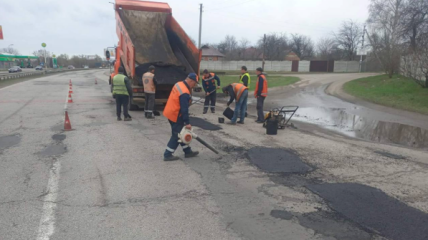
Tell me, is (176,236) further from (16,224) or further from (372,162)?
(372,162)

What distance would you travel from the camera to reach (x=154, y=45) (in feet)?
37.9

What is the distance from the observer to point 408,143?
797cm

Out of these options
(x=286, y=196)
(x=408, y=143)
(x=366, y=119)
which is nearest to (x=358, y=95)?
(x=366, y=119)

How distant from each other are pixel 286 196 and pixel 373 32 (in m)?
34.3

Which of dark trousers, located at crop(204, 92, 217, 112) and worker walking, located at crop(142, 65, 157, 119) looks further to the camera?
dark trousers, located at crop(204, 92, 217, 112)

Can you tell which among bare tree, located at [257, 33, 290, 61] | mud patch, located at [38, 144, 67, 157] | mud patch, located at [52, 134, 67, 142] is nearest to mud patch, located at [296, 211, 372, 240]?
mud patch, located at [38, 144, 67, 157]

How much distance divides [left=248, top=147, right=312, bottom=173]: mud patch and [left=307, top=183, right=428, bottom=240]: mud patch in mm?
755

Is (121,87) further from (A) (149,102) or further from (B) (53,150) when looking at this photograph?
(B) (53,150)

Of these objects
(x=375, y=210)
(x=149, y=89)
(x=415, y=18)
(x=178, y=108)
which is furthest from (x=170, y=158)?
(x=415, y=18)

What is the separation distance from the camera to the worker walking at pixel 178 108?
5277 millimetres

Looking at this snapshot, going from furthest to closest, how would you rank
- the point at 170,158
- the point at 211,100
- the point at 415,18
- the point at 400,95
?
the point at 415,18
the point at 400,95
the point at 211,100
the point at 170,158

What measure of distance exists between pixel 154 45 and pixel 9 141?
20.3 feet

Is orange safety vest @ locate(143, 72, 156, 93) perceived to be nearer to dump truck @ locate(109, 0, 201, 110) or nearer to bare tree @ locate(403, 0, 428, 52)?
dump truck @ locate(109, 0, 201, 110)

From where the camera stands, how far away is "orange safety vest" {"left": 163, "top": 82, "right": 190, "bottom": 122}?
208 inches
